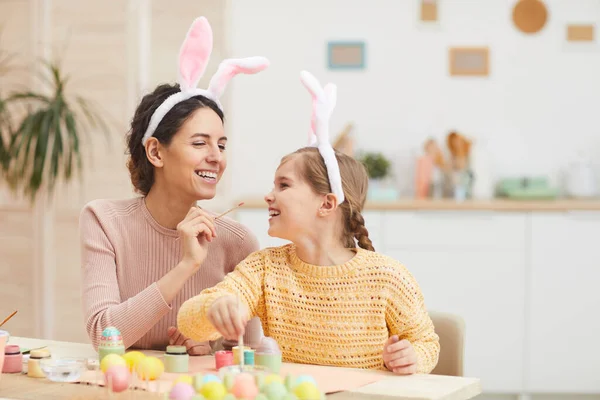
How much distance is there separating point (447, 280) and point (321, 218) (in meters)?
2.46

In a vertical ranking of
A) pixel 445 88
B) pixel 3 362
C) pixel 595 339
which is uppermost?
pixel 445 88

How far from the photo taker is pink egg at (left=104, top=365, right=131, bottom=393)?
1451mm

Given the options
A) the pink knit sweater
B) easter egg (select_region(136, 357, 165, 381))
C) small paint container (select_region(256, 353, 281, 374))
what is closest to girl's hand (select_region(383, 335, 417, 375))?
small paint container (select_region(256, 353, 281, 374))

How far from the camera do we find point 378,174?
15.2 feet

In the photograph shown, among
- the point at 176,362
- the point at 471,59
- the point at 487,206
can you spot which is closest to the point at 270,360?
the point at 176,362

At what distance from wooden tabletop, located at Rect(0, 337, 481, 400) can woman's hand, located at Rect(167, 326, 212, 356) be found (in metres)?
0.35

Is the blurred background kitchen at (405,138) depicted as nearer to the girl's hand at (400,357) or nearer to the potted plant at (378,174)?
the potted plant at (378,174)

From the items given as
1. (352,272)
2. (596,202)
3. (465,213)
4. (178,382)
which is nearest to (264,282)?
(352,272)

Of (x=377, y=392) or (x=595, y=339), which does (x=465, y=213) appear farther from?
(x=377, y=392)

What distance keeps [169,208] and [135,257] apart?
0.15 meters

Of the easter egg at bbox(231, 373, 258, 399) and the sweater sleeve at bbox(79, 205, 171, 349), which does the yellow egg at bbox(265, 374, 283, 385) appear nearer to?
the easter egg at bbox(231, 373, 258, 399)

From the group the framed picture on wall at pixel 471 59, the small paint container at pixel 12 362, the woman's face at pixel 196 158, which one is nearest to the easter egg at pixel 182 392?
the small paint container at pixel 12 362

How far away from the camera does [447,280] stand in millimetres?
4348

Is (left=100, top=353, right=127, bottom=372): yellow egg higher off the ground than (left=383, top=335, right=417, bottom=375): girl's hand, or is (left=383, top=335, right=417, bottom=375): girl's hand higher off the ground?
(left=100, top=353, right=127, bottom=372): yellow egg
